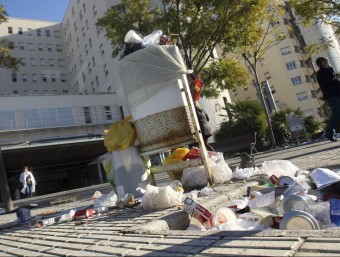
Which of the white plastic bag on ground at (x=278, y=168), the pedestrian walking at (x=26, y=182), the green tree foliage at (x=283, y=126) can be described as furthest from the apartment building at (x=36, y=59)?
the white plastic bag on ground at (x=278, y=168)

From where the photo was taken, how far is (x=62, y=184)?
40188 mm

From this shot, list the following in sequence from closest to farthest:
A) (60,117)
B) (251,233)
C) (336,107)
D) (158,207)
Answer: (251,233) < (158,207) < (336,107) < (60,117)

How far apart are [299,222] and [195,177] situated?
3.27 meters

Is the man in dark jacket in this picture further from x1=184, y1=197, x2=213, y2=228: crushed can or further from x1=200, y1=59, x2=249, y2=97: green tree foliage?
x1=200, y1=59, x2=249, y2=97: green tree foliage

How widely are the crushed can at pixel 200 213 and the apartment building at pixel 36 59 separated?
6115 centimetres

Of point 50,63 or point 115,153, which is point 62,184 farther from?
point 115,153

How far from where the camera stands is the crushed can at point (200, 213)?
2.96 m

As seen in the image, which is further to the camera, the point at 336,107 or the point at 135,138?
the point at 336,107

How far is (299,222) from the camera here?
223cm

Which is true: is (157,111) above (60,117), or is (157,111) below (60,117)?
below

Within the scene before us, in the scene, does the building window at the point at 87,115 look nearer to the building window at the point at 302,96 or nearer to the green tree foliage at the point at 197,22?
the green tree foliage at the point at 197,22

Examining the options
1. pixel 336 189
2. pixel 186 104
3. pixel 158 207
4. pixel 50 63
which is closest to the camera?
pixel 336 189

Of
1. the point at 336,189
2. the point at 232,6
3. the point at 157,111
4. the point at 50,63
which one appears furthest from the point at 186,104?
the point at 50,63

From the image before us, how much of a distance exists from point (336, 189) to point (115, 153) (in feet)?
12.3
